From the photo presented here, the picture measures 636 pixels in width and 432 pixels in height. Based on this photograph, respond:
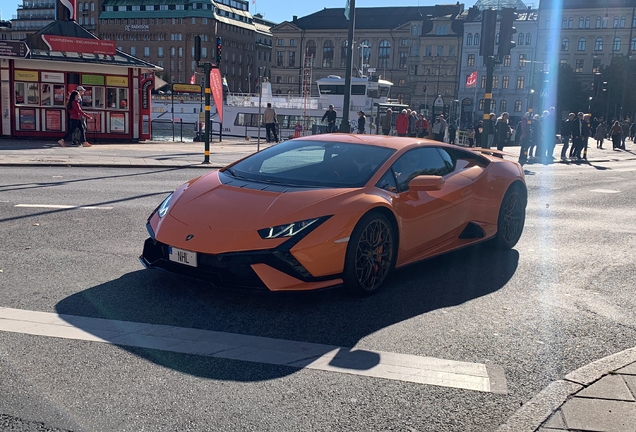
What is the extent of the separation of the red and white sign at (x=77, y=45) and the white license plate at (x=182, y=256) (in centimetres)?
2203

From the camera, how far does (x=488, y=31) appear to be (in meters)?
16.3

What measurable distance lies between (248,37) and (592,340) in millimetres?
133442

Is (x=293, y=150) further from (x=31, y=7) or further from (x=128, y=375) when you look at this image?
(x=31, y=7)

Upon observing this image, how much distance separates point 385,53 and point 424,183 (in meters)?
114

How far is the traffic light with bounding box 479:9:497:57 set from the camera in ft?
53.1

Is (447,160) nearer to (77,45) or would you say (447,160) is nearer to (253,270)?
(253,270)

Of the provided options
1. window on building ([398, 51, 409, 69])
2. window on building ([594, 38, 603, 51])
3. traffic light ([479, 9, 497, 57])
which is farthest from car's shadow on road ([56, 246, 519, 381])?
window on building ([398, 51, 409, 69])

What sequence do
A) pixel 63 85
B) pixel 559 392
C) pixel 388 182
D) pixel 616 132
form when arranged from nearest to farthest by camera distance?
pixel 559 392 < pixel 388 182 < pixel 63 85 < pixel 616 132

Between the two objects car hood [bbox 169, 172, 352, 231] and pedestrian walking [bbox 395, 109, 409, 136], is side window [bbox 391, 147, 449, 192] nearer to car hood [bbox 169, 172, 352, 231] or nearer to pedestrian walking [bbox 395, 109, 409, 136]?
car hood [bbox 169, 172, 352, 231]

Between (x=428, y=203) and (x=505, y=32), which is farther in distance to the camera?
(x=505, y=32)

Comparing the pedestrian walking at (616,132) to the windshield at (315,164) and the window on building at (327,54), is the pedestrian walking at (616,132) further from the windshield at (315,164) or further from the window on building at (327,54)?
the window on building at (327,54)

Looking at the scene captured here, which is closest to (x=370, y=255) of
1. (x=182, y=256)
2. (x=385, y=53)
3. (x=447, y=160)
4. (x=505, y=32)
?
(x=182, y=256)

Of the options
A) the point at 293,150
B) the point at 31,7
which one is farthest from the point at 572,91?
the point at 31,7

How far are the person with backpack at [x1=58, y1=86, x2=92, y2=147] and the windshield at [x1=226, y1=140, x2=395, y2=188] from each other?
1658 centimetres
